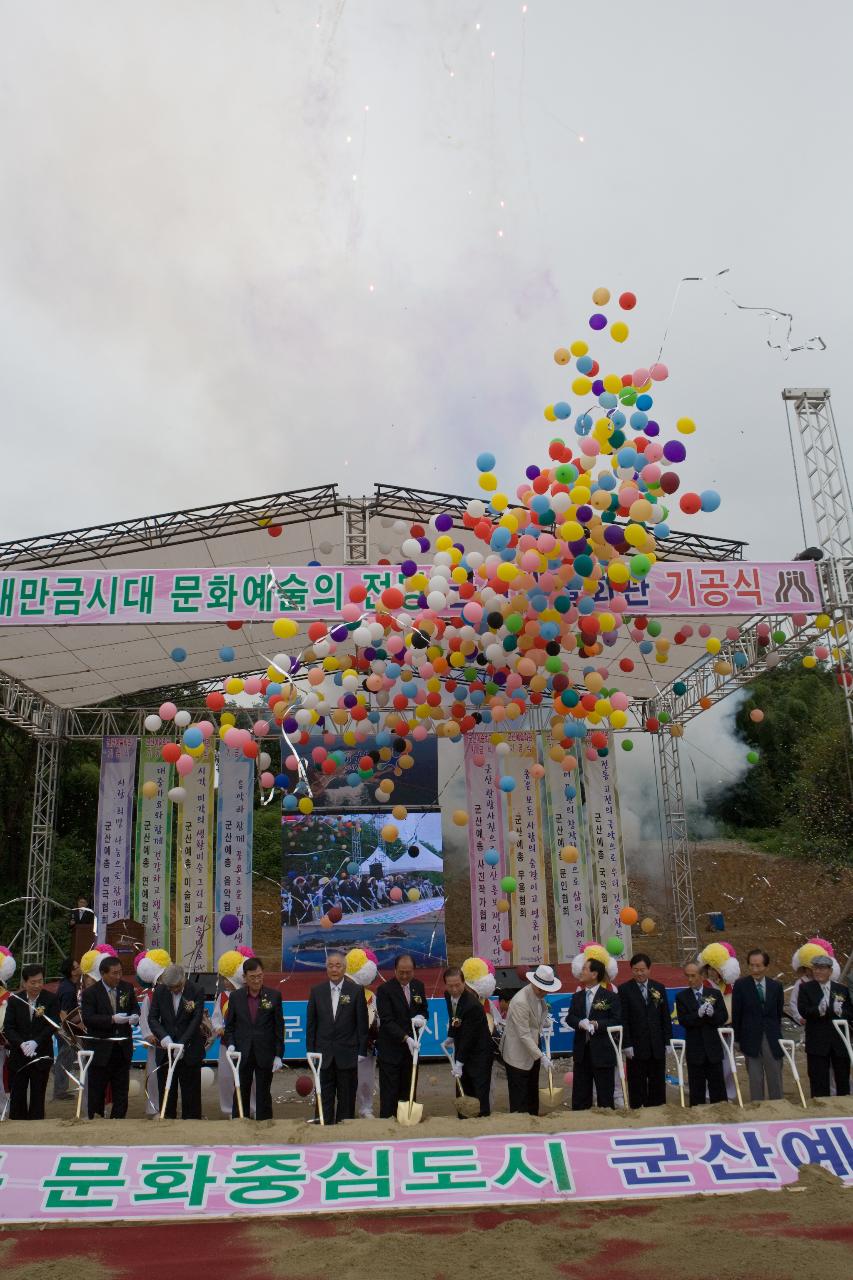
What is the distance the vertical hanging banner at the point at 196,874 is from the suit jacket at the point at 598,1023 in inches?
294

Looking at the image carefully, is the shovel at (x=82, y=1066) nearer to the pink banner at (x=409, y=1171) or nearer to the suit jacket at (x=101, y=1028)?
the suit jacket at (x=101, y=1028)

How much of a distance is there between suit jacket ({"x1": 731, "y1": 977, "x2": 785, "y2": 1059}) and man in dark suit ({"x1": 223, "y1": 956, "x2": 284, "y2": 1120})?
8.69ft

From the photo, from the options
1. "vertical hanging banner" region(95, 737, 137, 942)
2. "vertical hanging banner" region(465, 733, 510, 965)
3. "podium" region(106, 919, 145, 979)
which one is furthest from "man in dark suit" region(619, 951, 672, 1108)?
"vertical hanging banner" region(95, 737, 137, 942)

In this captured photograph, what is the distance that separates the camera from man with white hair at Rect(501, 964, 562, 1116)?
211 inches

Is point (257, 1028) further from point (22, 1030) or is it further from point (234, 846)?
point (234, 846)

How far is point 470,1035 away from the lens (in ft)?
18.0

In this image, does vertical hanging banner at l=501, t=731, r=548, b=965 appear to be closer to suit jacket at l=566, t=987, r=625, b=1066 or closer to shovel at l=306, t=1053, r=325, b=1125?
suit jacket at l=566, t=987, r=625, b=1066

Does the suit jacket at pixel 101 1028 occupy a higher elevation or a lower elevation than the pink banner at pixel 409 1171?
higher

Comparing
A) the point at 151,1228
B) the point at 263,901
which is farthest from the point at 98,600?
the point at 263,901

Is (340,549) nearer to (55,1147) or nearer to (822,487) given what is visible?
(822,487)

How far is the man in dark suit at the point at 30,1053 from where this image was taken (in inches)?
223

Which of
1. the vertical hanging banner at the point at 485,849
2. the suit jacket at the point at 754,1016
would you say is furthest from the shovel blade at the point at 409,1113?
the vertical hanging banner at the point at 485,849

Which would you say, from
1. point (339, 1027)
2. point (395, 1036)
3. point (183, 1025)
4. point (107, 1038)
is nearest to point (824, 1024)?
point (395, 1036)

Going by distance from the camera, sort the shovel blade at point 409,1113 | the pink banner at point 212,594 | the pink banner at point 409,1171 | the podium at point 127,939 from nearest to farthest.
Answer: the pink banner at point 409,1171 < the shovel blade at point 409,1113 < the pink banner at point 212,594 < the podium at point 127,939
